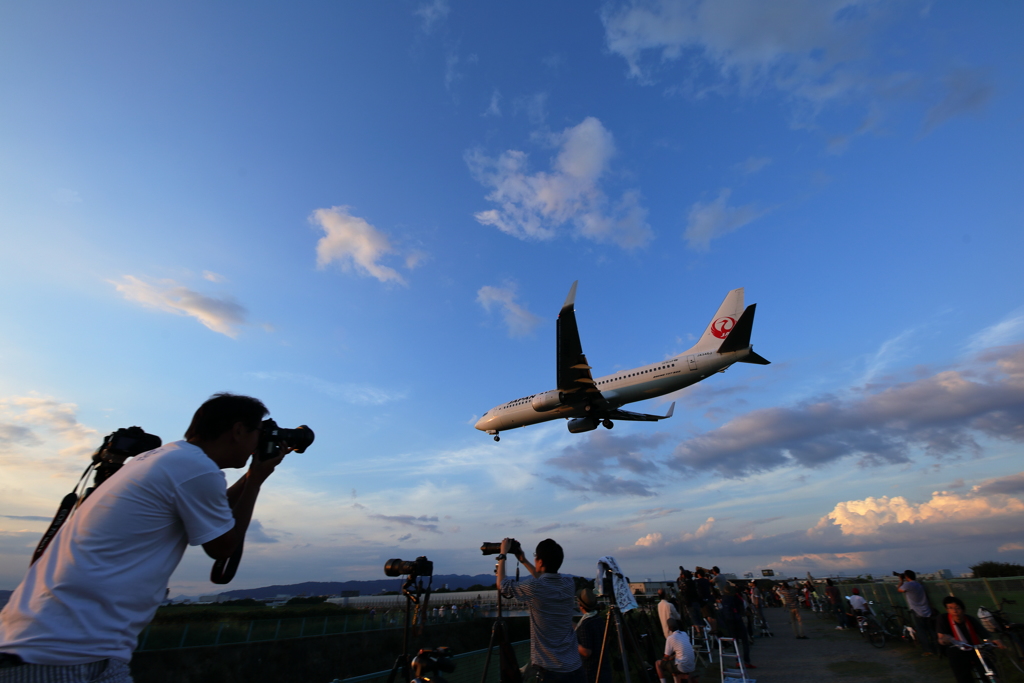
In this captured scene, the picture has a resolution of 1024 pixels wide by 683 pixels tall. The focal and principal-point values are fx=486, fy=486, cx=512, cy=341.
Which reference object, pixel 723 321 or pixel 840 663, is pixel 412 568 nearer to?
pixel 840 663

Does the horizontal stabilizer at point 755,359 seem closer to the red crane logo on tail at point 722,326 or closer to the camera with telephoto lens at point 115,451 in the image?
the red crane logo on tail at point 722,326

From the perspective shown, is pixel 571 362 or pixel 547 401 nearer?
pixel 571 362

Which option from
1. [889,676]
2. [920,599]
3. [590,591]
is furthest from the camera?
[920,599]

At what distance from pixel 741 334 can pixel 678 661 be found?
17.3 metres

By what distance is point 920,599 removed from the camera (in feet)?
37.5

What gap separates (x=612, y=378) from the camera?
26.1m

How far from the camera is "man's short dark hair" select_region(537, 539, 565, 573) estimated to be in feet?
16.7

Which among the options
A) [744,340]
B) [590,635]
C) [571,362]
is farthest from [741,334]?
[590,635]

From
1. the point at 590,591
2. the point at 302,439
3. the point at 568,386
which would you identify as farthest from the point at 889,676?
the point at 568,386

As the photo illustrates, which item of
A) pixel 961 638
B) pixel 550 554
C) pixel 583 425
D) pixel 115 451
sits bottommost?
pixel 961 638

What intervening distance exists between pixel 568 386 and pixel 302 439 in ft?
72.2

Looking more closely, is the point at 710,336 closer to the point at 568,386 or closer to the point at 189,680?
the point at 568,386

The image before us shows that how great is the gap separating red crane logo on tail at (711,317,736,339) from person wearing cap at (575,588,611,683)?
2240 cm

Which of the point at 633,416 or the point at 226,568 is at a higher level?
the point at 633,416
